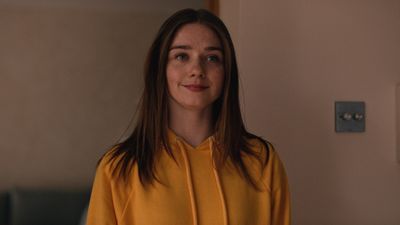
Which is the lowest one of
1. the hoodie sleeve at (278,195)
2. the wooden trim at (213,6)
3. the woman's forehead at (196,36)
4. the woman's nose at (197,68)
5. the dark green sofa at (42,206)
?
the dark green sofa at (42,206)

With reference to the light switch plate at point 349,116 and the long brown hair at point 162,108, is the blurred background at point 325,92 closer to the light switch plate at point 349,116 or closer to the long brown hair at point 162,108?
the light switch plate at point 349,116

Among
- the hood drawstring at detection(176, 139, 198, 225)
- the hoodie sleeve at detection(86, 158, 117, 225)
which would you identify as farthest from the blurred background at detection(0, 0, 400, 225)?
the hoodie sleeve at detection(86, 158, 117, 225)

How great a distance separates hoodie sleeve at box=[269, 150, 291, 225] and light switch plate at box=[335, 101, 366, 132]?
16.8 inches

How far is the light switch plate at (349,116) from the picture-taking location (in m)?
1.37

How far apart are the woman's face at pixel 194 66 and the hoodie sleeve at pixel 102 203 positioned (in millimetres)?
231

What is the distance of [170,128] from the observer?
996 millimetres

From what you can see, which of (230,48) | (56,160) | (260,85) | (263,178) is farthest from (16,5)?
(263,178)

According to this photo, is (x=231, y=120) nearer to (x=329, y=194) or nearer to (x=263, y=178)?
(x=263, y=178)

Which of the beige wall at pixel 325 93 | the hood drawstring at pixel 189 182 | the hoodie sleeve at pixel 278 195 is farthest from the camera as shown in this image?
the beige wall at pixel 325 93

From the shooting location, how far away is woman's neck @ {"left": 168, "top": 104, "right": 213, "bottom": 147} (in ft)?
3.25

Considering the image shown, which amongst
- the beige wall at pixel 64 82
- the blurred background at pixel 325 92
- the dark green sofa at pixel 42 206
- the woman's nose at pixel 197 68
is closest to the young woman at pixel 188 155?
the woman's nose at pixel 197 68

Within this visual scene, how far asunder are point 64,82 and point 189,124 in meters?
1.18

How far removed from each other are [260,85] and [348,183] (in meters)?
0.42

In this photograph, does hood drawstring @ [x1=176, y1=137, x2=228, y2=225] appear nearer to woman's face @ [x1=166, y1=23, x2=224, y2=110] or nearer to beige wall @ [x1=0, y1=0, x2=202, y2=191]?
woman's face @ [x1=166, y1=23, x2=224, y2=110]
